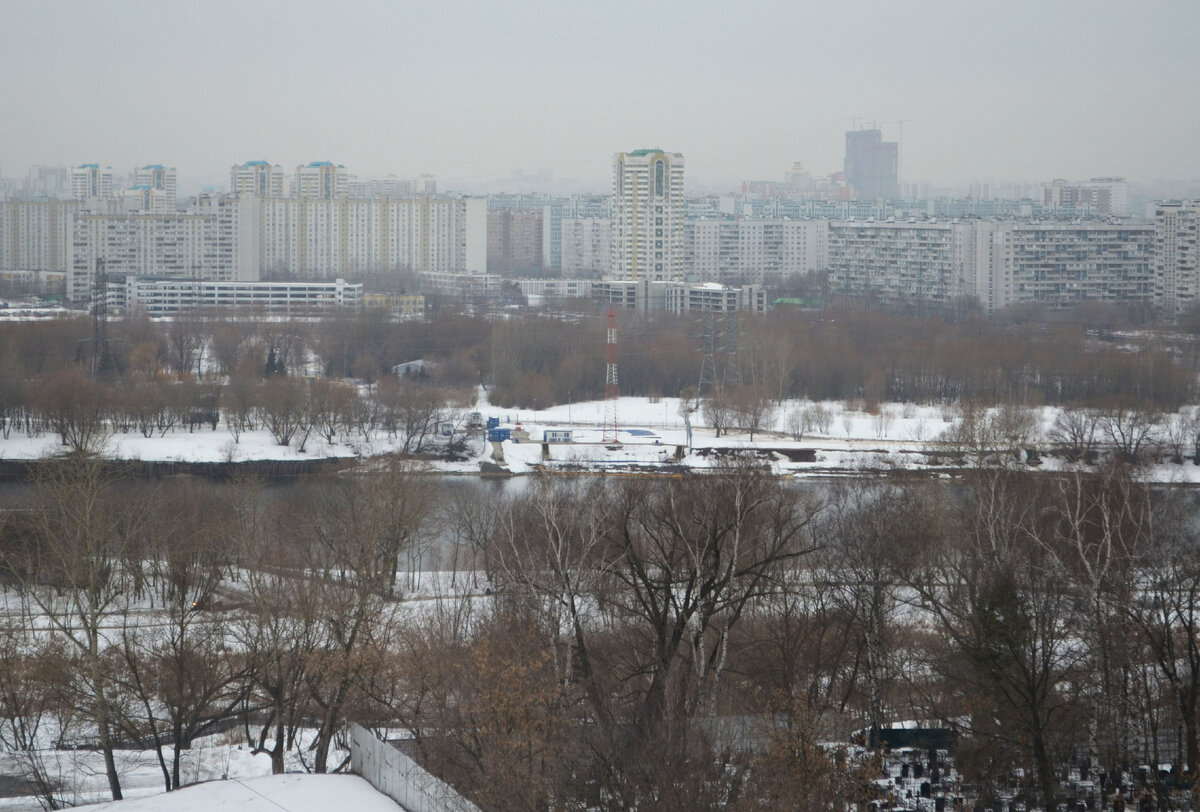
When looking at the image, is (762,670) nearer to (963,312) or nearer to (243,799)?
(243,799)

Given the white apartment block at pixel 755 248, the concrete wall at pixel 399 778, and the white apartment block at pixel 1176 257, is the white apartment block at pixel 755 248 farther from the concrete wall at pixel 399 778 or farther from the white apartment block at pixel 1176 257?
the concrete wall at pixel 399 778

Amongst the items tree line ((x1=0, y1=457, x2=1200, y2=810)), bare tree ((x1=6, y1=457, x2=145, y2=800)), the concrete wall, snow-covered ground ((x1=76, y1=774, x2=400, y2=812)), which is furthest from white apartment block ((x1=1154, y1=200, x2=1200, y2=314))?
snow-covered ground ((x1=76, y1=774, x2=400, y2=812))

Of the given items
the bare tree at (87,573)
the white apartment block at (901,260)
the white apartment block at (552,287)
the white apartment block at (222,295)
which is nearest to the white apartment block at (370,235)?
the white apartment block at (552,287)

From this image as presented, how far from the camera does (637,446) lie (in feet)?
42.1

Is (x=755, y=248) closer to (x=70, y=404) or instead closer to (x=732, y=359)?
(x=732, y=359)

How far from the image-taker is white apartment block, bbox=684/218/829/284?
34.1 metres

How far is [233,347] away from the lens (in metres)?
18.4

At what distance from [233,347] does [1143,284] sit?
1563 cm

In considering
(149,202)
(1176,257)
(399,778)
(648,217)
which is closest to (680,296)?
(648,217)

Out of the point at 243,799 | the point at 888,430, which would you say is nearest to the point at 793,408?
the point at 888,430

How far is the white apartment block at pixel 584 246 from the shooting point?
3662 cm

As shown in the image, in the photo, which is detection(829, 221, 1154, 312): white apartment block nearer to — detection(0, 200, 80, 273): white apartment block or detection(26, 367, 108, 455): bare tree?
detection(26, 367, 108, 455): bare tree

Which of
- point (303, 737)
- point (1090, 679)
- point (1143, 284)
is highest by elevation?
point (1143, 284)

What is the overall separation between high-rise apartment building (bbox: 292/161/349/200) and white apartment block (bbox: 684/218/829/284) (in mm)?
9736
